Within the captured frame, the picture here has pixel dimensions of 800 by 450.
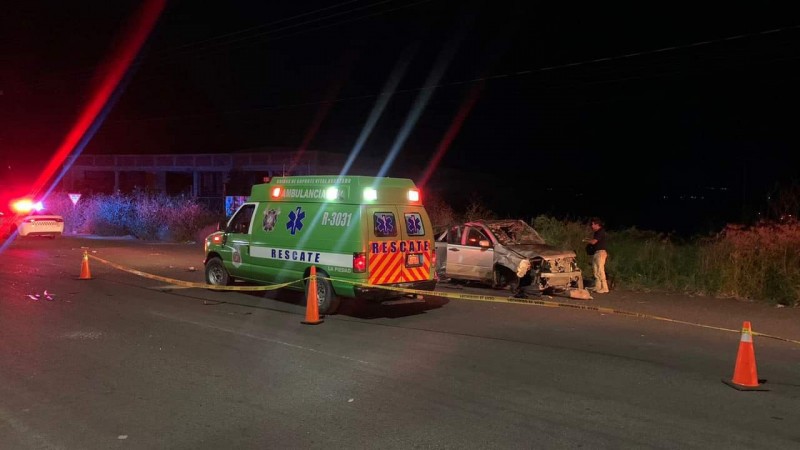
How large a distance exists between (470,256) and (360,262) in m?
4.26

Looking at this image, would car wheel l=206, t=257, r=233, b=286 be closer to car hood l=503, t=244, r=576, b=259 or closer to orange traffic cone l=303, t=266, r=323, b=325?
orange traffic cone l=303, t=266, r=323, b=325

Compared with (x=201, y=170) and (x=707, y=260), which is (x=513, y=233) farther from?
(x=201, y=170)

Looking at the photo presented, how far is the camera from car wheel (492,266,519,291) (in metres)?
12.8

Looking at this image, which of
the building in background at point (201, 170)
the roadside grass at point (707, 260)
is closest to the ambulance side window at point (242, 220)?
the roadside grass at point (707, 260)

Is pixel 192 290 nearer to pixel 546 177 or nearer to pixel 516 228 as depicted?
pixel 516 228

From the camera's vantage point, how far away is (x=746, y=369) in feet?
20.0

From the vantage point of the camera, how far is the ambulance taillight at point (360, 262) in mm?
9547

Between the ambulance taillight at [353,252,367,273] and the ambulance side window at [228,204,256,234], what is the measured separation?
322 cm

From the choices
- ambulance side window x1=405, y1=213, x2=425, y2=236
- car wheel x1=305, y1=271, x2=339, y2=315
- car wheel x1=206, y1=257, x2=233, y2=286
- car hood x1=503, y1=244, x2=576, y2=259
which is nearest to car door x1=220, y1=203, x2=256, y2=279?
car wheel x1=206, y1=257, x2=233, y2=286

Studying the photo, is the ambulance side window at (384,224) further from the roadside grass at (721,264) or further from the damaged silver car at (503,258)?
the roadside grass at (721,264)

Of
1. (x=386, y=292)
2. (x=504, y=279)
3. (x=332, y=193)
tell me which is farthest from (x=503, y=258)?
(x=332, y=193)

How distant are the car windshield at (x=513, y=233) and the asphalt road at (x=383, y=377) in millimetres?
2273

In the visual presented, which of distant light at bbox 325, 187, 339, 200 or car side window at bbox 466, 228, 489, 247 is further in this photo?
car side window at bbox 466, 228, 489, 247

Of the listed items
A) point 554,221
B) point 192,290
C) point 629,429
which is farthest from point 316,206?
point 554,221
